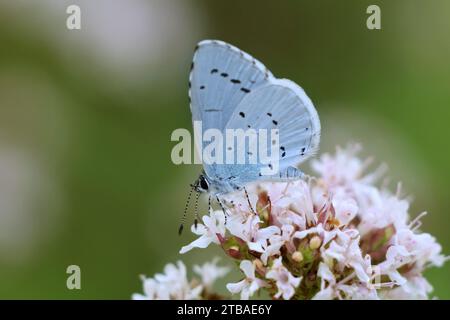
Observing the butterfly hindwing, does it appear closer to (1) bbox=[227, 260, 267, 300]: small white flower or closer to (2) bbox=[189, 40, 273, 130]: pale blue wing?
(2) bbox=[189, 40, 273, 130]: pale blue wing

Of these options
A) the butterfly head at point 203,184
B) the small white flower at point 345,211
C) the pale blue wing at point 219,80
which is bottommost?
the small white flower at point 345,211

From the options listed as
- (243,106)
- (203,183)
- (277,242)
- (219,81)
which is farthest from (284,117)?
(277,242)

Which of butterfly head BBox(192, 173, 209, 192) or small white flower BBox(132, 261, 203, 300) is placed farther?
small white flower BBox(132, 261, 203, 300)

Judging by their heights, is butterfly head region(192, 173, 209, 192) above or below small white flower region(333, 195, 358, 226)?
above

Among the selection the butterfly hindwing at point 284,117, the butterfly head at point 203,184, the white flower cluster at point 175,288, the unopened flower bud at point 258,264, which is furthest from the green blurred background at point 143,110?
the unopened flower bud at point 258,264

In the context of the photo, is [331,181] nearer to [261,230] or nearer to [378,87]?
[261,230]

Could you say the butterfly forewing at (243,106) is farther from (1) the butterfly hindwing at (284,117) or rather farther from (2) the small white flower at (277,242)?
(2) the small white flower at (277,242)

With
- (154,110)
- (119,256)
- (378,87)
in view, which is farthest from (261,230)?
(378,87)
